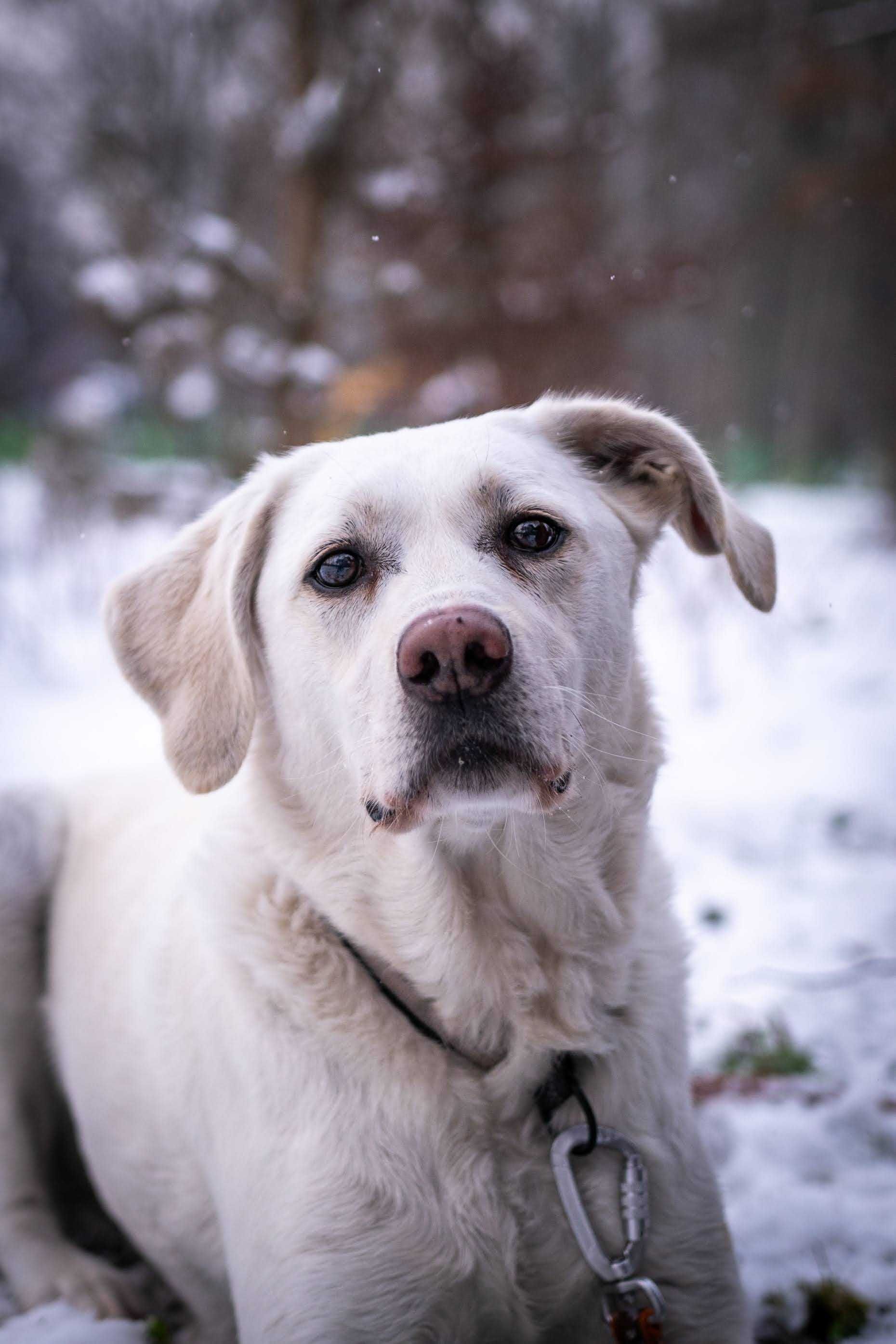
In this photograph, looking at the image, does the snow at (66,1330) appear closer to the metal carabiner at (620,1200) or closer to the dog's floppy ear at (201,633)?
the metal carabiner at (620,1200)

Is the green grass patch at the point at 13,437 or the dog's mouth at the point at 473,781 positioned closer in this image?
the dog's mouth at the point at 473,781

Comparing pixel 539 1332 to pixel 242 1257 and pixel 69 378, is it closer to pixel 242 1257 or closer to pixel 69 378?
A: pixel 242 1257

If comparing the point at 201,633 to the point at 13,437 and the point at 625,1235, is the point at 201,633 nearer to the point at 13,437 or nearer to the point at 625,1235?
the point at 625,1235

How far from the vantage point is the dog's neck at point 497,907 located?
5.51 ft

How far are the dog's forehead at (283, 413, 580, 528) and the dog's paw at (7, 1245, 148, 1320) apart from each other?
1.78 m

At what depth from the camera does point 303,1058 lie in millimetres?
1640

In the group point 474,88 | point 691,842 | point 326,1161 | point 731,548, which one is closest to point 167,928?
point 326,1161

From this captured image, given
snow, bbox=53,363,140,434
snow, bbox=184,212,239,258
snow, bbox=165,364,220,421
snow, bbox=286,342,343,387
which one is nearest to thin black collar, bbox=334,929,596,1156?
snow, bbox=286,342,343,387

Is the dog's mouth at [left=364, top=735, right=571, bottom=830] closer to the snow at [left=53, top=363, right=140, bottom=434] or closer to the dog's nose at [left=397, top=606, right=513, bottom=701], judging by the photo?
the dog's nose at [left=397, top=606, right=513, bottom=701]

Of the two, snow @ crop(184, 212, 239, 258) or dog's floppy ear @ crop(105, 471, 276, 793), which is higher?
snow @ crop(184, 212, 239, 258)

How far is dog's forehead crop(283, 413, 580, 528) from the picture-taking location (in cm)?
174

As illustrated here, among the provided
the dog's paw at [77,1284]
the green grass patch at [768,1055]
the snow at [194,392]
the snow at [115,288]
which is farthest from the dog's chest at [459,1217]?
the snow at [115,288]

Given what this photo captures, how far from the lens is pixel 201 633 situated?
1.84 m

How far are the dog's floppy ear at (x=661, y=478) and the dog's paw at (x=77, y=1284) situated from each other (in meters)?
2.09
